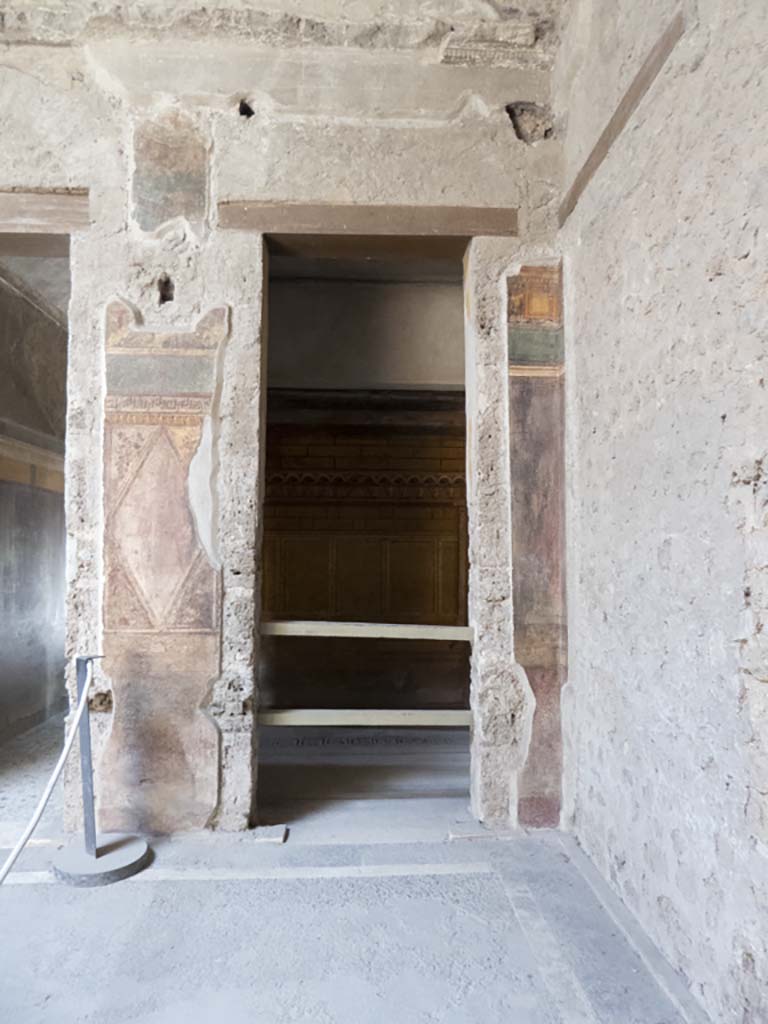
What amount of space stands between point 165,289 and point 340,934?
279 centimetres

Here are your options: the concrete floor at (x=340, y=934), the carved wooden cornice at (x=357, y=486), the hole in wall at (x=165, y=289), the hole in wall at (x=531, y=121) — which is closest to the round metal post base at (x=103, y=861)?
the concrete floor at (x=340, y=934)

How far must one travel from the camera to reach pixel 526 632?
318 centimetres

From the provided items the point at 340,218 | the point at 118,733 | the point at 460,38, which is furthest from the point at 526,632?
the point at 460,38

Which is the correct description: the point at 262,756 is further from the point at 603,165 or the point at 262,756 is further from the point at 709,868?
the point at 603,165

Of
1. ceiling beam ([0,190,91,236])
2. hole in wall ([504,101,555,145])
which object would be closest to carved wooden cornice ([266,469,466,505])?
ceiling beam ([0,190,91,236])

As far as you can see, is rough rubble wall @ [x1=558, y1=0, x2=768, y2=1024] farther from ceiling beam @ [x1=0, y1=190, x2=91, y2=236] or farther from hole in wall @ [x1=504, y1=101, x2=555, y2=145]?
ceiling beam @ [x1=0, y1=190, x2=91, y2=236]

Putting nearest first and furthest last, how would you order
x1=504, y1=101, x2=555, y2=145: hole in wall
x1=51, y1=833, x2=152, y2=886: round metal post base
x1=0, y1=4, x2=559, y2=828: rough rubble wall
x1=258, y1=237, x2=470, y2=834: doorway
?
x1=51, y1=833, x2=152, y2=886: round metal post base
x1=0, y1=4, x2=559, y2=828: rough rubble wall
x1=504, y1=101, x2=555, y2=145: hole in wall
x1=258, y1=237, x2=470, y2=834: doorway

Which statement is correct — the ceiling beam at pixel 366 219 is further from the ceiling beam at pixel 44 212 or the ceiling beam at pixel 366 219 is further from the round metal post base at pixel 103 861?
the round metal post base at pixel 103 861

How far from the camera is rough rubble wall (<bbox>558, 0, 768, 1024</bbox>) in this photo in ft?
5.71

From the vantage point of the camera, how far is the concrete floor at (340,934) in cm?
198

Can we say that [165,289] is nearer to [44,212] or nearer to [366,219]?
[44,212]

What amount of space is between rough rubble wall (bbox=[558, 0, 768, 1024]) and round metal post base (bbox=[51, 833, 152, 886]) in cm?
186

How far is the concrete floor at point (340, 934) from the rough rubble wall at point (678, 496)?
230 mm

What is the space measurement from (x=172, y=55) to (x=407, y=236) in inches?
54.9
